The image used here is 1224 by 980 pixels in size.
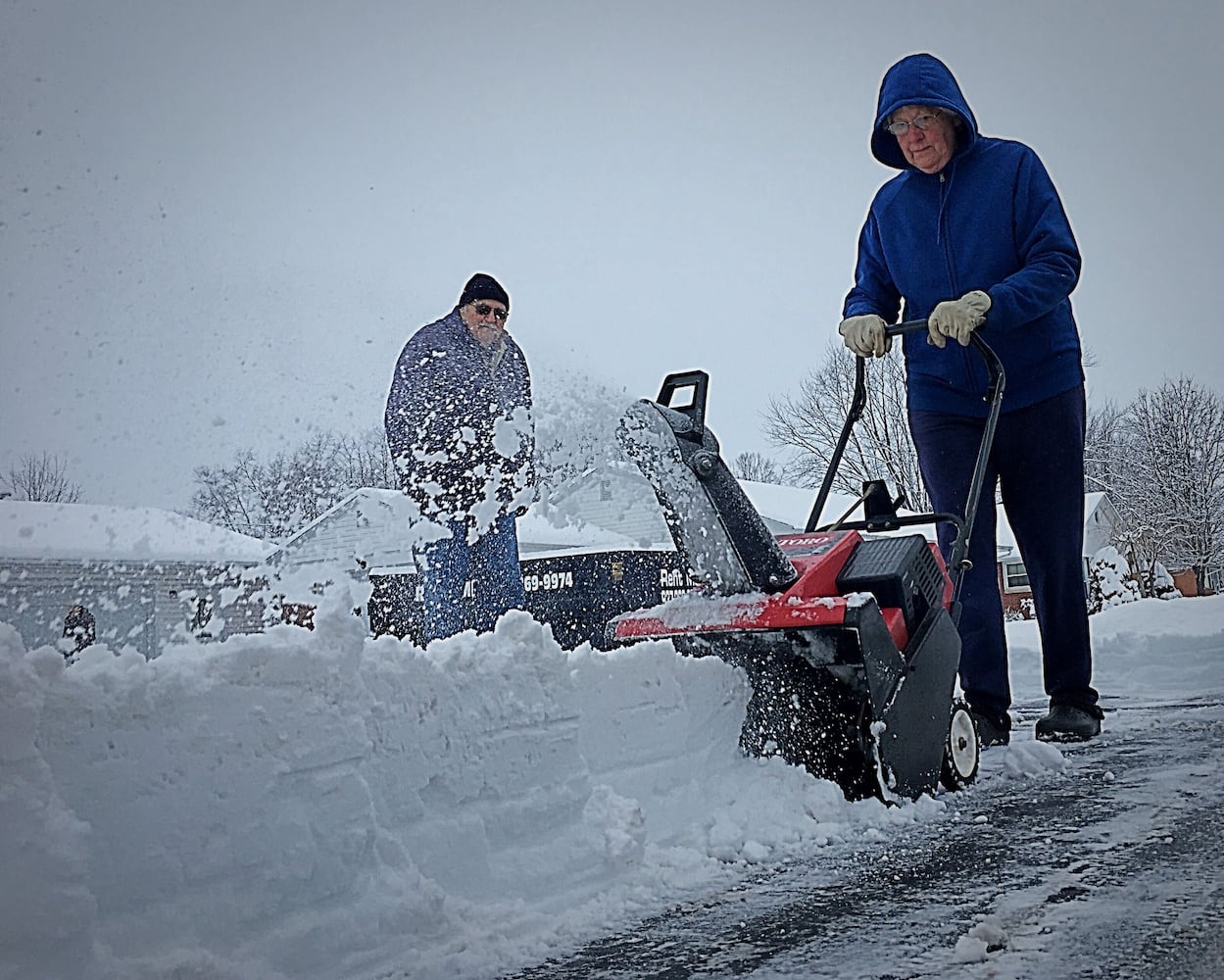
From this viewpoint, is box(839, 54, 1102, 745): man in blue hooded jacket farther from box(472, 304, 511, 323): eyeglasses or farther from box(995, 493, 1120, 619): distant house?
box(995, 493, 1120, 619): distant house

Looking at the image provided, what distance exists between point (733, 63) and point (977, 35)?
10.5 ft

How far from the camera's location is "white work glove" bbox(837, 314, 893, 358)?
3.28m

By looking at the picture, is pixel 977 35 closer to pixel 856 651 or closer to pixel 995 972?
pixel 856 651

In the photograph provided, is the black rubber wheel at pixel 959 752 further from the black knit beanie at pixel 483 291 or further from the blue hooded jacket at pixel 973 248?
the black knit beanie at pixel 483 291

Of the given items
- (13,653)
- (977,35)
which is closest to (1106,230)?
(977,35)

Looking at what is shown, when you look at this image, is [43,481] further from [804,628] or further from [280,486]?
[804,628]

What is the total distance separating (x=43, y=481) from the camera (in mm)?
2971

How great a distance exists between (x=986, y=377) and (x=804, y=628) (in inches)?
58.0

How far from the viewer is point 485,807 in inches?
73.2

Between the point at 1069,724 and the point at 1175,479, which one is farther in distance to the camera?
the point at 1175,479

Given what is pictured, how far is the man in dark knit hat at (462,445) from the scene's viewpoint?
366cm

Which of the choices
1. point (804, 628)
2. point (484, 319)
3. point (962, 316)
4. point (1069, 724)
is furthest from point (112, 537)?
point (1069, 724)

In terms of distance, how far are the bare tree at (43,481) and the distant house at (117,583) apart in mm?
58

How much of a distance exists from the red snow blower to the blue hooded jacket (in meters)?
1.01
